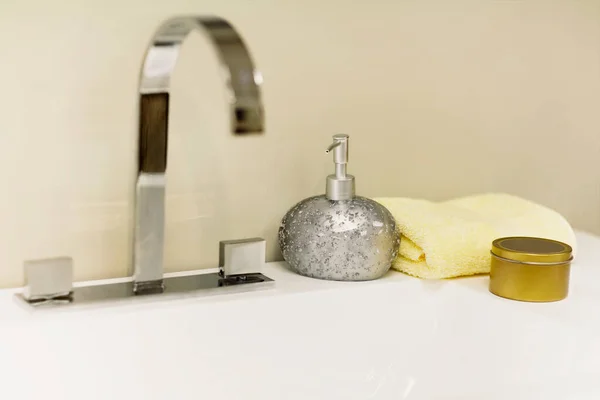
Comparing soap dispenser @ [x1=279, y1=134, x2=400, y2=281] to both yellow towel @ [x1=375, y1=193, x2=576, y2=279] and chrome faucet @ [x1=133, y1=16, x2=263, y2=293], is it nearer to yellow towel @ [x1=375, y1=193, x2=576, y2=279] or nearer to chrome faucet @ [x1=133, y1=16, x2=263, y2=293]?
yellow towel @ [x1=375, y1=193, x2=576, y2=279]

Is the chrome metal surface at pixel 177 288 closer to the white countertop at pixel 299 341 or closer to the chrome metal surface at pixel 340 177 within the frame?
the white countertop at pixel 299 341

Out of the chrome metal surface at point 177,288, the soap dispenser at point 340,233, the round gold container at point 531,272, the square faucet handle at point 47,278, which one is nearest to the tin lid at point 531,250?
the round gold container at point 531,272

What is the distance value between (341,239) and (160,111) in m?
0.23

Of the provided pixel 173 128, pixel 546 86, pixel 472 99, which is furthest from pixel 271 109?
pixel 546 86

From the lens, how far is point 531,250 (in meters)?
0.96

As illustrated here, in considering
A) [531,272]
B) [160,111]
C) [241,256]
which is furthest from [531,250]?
[160,111]

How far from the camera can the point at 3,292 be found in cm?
91

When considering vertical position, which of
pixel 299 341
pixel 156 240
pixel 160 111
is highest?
pixel 160 111

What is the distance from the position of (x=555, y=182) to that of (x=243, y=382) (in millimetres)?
579

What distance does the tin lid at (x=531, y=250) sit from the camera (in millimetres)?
941

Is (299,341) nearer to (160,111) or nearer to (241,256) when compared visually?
(241,256)

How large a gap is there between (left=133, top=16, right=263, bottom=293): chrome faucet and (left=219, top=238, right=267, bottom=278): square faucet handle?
0.07m

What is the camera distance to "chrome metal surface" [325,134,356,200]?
38.9 inches

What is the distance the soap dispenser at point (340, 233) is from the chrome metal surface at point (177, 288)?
0.17 ft
